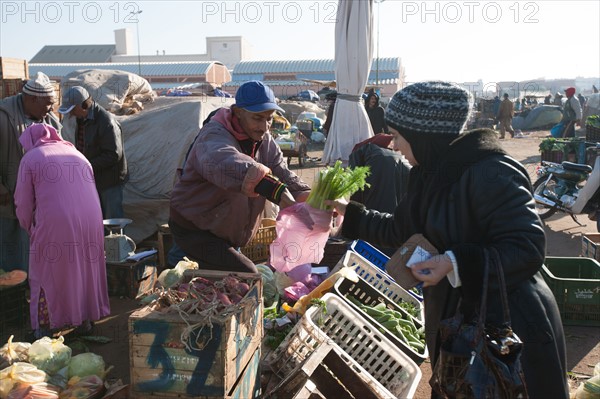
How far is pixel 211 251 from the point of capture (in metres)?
3.87

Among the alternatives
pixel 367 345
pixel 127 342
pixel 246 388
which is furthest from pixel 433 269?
pixel 127 342

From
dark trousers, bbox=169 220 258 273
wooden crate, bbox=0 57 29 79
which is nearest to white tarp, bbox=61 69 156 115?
wooden crate, bbox=0 57 29 79

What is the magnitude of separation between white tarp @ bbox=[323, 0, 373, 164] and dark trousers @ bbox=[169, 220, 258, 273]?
20.8 feet

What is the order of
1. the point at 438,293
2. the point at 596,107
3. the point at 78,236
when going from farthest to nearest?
the point at 596,107
the point at 78,236
the point at 438,293

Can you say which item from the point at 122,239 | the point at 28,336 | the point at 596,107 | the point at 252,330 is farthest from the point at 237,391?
the point at 596,107

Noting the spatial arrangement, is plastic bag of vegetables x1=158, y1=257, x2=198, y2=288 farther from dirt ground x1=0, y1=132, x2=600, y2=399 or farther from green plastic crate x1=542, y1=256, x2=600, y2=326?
green plastic crate x1=542, y1=256, x2=600, y2=326

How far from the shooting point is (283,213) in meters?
3.30

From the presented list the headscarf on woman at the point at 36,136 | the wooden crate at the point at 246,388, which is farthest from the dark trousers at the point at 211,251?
the headscarf on woman at the point at 36,136

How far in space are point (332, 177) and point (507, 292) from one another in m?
1.27

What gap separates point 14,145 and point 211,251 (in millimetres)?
2962

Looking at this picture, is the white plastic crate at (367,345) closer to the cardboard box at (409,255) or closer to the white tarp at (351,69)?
the cardboard box at (409,255)

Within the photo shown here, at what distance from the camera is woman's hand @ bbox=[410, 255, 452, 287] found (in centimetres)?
217

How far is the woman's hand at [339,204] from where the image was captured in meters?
3.07

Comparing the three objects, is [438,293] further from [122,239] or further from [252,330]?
[122,239]
